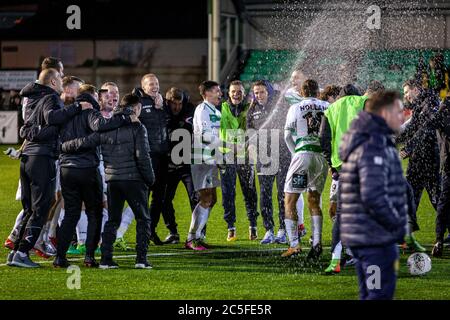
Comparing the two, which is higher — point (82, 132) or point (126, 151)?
point (82, 132)

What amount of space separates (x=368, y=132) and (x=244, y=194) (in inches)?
287

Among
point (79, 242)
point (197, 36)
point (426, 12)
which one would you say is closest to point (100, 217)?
point (79, 242)

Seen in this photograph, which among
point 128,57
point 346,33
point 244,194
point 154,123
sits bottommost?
point 244,194

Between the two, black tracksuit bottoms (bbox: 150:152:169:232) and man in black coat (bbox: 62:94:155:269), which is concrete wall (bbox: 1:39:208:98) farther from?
man in black coat (bbox: 62:94:155:269)

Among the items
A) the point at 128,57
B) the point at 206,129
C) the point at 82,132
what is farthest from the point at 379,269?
the point at 128,57

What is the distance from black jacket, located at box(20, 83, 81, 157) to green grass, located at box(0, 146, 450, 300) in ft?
4.39

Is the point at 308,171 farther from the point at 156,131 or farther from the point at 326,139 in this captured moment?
the point at 156,131

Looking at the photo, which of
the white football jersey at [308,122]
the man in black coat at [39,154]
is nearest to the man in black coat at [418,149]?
the white football jersey at [308,122]

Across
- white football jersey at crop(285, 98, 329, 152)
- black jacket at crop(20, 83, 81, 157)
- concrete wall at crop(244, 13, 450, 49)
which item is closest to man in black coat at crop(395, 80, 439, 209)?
white football jersey at crop(285, 98, 329, 152)

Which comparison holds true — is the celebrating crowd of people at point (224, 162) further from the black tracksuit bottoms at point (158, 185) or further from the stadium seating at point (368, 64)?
the stadium seating at point (368, 64)

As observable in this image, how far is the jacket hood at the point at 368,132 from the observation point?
6816mm

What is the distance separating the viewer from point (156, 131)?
1318 centimetres

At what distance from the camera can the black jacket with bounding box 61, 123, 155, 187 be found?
1054 cm
